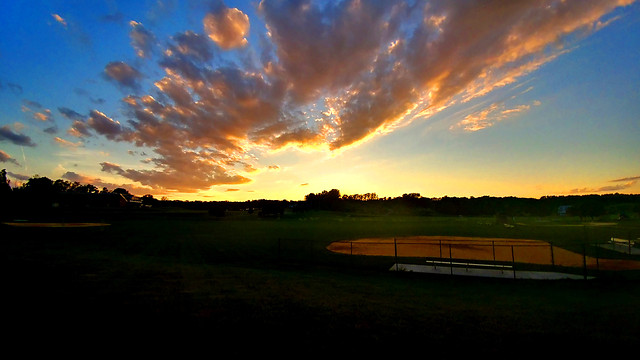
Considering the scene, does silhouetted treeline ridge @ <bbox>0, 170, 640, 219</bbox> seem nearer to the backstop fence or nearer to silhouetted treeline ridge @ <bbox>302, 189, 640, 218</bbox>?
silhouetted treeline ridge @ <bbox>302, 189, 640, 218</bbox>

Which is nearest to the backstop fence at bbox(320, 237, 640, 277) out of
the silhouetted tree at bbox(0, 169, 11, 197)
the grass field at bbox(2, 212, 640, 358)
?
the grass field at bbox(2, 212, 640, 358)

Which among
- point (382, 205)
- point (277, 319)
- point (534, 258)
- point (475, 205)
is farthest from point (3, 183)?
point (475, 205)

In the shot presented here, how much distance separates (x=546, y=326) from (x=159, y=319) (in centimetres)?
1075

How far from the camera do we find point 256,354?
591cm

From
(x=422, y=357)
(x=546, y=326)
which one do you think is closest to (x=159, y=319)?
(x=422, y=357)

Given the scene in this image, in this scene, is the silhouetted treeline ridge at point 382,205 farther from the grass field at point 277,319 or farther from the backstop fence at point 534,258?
the grass field at point 277,319

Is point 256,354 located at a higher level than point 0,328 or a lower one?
lower

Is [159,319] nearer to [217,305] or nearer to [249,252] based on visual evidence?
[217,305]

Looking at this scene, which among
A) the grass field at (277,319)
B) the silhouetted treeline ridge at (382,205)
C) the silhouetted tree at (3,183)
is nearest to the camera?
the grass field at (277,319)

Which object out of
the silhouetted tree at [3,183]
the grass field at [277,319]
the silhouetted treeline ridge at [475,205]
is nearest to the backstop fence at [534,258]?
the grass field at [277,319]

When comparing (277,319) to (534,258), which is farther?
(534,258)

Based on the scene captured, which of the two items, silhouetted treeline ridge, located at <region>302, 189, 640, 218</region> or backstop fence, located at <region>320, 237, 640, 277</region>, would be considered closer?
backstop fence, located at <region>320, 237, 640, 277</region>

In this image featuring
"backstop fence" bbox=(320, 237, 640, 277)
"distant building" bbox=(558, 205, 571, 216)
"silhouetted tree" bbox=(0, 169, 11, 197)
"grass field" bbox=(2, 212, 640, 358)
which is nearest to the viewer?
"grass field" bbox=(2, 212, 640, 358)

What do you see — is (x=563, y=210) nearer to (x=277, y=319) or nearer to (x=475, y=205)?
(x=475, y=205)
